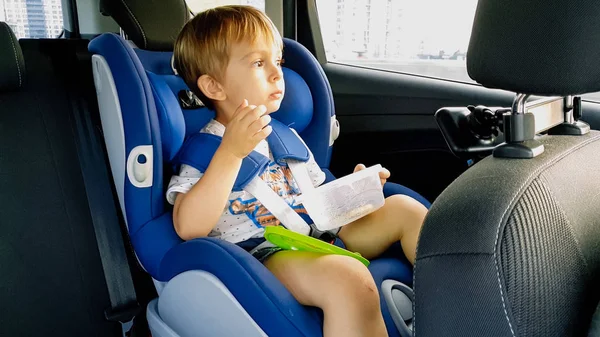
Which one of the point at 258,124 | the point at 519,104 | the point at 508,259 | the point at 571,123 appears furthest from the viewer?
the point at 258,124

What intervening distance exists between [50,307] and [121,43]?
31.3 inches

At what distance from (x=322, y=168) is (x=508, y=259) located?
3.27 ft

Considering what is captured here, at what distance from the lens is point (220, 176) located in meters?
1.29

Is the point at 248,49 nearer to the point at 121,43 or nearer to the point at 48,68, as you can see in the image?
the point at 121,43

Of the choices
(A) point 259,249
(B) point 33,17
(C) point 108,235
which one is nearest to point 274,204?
(A) point 259,249

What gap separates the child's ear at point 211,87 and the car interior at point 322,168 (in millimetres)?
81

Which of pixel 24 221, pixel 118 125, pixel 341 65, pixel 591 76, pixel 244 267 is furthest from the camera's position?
pixel 341 65

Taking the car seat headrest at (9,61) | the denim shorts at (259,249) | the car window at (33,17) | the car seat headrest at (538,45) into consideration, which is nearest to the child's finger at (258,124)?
the denim shorts at (259,249)

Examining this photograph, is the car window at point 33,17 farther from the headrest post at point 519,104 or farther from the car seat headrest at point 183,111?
the headrest post at point 519,104

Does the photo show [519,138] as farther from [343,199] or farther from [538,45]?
[343,199]

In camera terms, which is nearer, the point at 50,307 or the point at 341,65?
the point at 50,307

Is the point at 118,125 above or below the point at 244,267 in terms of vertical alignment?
above

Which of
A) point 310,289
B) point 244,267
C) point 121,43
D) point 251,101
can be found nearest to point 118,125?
point 121,43

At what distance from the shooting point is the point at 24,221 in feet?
5.17
